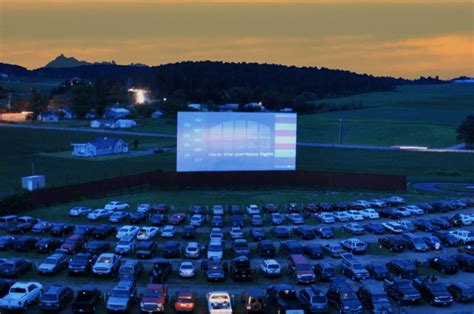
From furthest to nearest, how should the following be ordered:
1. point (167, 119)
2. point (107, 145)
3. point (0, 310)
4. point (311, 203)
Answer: point (167, 119) < point (107, 145) < point (311, 203) < point (0, 310)

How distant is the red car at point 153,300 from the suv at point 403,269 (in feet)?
37.0

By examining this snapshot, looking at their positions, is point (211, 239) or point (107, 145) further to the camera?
point (107, 145)

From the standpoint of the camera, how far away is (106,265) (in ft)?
85.1

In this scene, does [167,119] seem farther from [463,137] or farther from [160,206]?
[160,206]

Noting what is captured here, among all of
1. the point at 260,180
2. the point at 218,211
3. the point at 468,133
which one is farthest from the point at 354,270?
the point at 468,133

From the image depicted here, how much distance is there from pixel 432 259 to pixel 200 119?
86.8 ft

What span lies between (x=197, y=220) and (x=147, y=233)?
514cm

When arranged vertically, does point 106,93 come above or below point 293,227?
above

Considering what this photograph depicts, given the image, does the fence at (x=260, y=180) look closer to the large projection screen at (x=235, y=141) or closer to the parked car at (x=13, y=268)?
the large projection screen at (x=235, y=141)

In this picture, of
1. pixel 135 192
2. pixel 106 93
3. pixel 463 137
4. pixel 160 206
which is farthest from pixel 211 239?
pixel 106 93

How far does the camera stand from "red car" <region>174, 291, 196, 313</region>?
2164 centimetres

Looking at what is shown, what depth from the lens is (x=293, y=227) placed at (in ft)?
122

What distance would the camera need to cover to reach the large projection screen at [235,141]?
4941 centimetres

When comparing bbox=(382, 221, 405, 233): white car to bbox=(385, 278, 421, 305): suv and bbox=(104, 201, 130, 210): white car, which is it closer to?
bbox=(385, 278, 421, 305): suv
